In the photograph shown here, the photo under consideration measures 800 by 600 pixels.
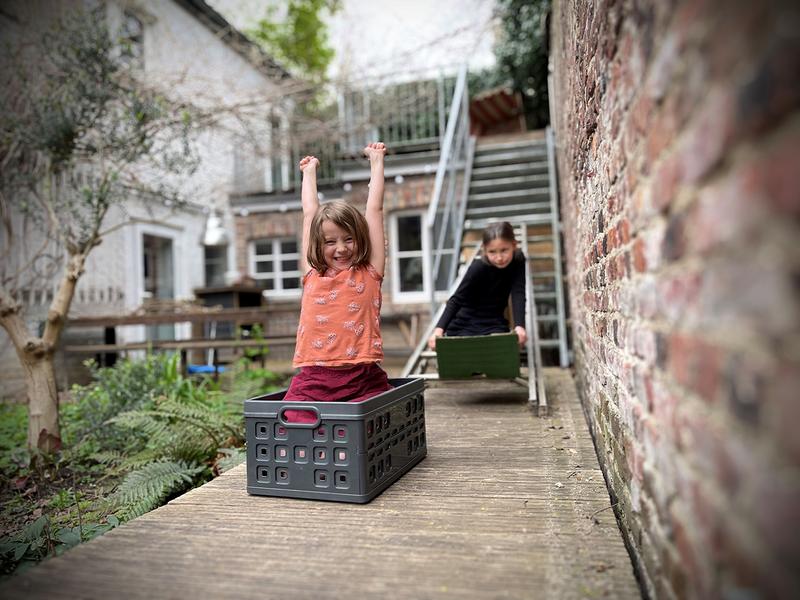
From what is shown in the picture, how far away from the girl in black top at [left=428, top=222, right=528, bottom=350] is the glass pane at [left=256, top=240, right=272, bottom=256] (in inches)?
288

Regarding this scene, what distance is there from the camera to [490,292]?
175 inches

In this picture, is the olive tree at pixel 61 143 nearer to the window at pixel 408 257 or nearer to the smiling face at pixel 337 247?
the smiling face at pixel 337 247

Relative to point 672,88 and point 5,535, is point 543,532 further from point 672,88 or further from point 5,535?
point 5,535

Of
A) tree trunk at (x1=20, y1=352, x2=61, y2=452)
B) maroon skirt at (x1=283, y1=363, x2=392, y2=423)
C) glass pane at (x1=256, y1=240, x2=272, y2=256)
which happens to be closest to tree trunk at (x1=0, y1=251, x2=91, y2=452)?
tree trunk at (x1=20, y1=352, x2=61, y2=452)

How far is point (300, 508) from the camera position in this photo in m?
2.21

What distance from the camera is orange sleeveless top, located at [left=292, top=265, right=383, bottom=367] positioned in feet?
8.27

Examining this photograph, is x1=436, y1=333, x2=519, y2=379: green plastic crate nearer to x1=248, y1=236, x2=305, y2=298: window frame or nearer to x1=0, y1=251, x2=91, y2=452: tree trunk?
x1=0, y1=251, x2=91, y2=452: tree trunk

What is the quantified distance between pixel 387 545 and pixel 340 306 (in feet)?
3.51

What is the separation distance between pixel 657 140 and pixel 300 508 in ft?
5.86

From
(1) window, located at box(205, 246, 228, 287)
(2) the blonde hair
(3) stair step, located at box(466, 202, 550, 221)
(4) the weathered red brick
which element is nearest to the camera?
(4) the weathered red brick

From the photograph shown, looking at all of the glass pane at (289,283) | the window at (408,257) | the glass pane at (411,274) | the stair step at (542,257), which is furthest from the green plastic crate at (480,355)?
the glass pane at (289,283)

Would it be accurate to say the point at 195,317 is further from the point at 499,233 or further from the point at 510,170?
the point at 510,170

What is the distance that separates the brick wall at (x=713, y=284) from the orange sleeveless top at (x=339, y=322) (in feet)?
4.03

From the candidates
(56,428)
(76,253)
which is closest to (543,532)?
(56,428)
